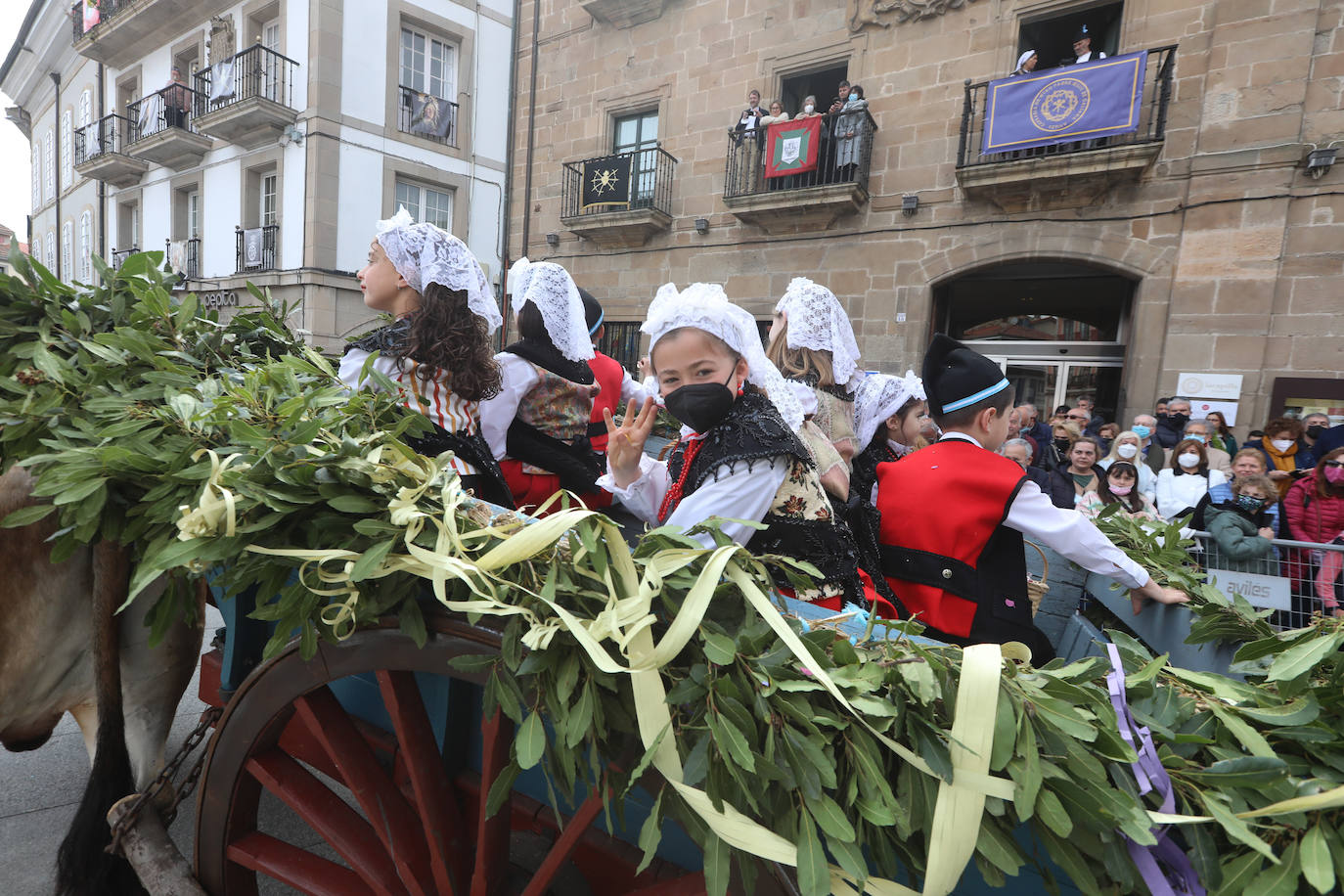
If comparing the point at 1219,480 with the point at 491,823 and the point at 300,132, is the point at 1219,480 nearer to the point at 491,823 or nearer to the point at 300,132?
the point at 491,823

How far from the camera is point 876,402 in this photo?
3025 mm

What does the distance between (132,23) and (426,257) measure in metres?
19.7

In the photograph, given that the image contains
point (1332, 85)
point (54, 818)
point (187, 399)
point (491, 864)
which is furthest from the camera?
point (1332, 85)

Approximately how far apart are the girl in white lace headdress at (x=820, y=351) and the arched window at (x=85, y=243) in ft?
75.4

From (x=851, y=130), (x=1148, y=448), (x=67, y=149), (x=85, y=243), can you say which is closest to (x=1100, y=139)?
(x=851, y=130)

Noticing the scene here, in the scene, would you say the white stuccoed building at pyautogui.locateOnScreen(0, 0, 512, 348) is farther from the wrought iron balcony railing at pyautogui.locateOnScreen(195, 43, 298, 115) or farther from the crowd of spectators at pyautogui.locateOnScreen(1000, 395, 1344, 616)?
the crowd of spectators at pyautogui.locateOnScreen(1000, 395, 1344, 616)

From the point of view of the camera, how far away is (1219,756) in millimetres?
943

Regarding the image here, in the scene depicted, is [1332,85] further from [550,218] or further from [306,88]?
[306,88]

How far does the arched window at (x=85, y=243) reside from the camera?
18.7 metres

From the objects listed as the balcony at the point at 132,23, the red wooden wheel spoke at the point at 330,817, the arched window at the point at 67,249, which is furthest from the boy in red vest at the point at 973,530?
the arched window at the point at 67,249

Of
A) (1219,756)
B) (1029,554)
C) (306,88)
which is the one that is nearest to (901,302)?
(1029,554)

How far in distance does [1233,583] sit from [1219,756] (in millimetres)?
2096

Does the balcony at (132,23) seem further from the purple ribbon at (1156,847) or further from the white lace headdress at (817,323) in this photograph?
the purple ribbon at (1156,847)

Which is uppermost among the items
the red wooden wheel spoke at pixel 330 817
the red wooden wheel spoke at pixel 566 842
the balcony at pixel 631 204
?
the balcony at pixel 631 204
